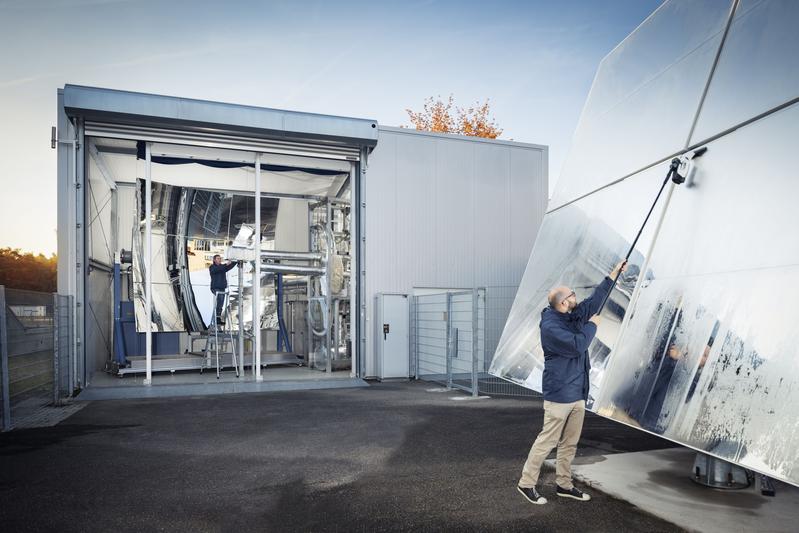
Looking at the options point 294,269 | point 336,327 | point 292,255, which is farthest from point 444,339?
point 292,255

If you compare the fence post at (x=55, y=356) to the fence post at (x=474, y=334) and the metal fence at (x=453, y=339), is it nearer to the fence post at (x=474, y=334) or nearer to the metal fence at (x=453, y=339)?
the metal fence at (x=453, y=339)

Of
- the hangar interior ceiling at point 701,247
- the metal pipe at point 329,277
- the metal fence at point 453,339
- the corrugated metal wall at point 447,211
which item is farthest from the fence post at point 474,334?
the hangar interior ceiling at point 701,247

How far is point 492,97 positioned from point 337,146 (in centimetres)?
1909

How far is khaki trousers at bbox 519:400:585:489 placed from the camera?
166 inches

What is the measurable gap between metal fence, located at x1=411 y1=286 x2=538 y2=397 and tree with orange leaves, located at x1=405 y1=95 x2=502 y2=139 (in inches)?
689

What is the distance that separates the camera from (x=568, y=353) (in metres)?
4.07

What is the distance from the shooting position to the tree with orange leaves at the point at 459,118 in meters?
29.5

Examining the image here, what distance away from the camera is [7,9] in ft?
45.2

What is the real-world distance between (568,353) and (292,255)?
10.9 metres

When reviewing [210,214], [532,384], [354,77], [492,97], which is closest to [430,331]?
[210,214]

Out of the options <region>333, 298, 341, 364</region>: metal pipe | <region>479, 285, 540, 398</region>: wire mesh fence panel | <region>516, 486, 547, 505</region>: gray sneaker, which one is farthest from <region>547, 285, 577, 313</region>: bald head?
<region>333, 298, 341, 364</region>: metal pipe

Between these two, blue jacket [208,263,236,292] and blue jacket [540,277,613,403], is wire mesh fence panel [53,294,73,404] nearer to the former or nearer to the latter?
blue jacket [208,263,236,292]

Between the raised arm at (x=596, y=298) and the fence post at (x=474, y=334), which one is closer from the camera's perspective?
the raised arm at (x=596, y=298)

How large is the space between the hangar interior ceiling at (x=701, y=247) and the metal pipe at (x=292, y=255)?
30.9 ft
